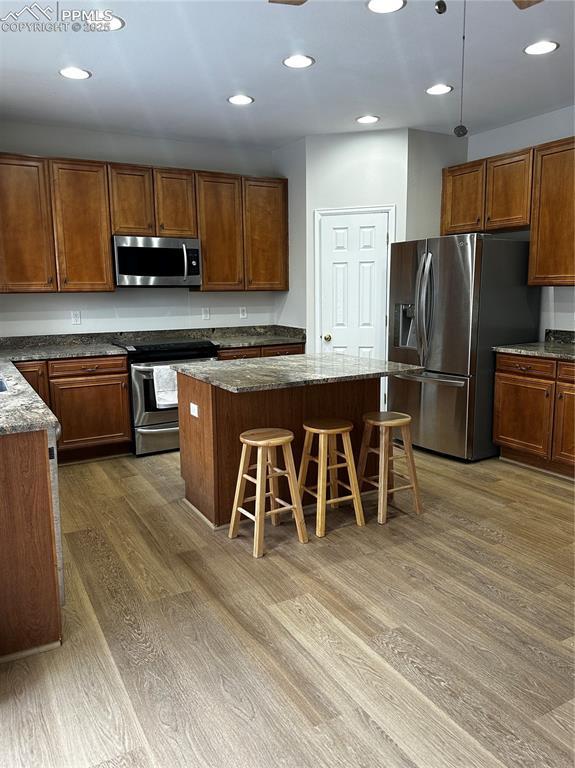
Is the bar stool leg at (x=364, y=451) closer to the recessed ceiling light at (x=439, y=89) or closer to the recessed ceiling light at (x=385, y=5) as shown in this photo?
the recessed ceiling light at (x=385, y=5)

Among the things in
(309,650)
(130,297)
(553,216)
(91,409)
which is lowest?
(309,650)

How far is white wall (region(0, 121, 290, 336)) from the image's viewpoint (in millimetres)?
4742

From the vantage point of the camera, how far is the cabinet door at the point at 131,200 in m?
4.73

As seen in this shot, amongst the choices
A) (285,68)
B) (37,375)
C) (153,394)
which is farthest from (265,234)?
(37,375)

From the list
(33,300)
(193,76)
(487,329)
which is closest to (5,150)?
(33,300)

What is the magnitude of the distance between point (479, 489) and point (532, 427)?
2.21 ft

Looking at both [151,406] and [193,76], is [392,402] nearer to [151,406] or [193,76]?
[151,406]

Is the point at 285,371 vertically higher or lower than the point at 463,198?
lower

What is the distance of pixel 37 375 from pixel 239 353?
1.66 meters

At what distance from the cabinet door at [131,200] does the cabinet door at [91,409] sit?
4.13ft

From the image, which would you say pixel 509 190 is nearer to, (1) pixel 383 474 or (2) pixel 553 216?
(2) pixel 553 216

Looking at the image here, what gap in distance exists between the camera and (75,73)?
3.47 m

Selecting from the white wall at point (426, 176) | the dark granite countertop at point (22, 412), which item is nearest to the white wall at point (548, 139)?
the white wall at point (426, 176)

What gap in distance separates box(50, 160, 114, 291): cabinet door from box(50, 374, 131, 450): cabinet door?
804mm
